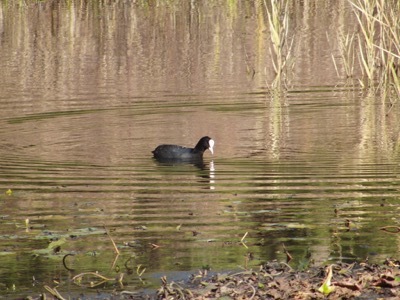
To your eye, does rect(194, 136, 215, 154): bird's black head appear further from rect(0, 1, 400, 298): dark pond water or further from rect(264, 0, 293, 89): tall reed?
rect(264, 0, 293, 89): tall reed

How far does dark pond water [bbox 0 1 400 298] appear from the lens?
8992mm

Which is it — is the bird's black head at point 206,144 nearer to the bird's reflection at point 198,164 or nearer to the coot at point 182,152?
the coot at point 182,152

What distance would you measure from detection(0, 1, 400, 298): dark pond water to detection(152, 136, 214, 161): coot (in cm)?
18

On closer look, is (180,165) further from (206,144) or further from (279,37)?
(279,37)

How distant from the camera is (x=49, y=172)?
1287cm

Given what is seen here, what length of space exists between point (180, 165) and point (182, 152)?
33cm

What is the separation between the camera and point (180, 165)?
556 inches

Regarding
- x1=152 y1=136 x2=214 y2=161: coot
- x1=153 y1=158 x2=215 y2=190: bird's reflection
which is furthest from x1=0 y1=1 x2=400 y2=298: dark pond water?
x1=152 y1=136 x2=214 y2=161: coot

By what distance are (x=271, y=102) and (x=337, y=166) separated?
5.35m

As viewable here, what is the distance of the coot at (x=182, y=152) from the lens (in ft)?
45.9

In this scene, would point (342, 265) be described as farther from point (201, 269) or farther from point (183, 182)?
point (183, 182)

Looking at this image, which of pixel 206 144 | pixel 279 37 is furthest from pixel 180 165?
pixel 279 37

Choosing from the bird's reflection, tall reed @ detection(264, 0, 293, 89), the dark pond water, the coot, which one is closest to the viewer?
the dark pond water

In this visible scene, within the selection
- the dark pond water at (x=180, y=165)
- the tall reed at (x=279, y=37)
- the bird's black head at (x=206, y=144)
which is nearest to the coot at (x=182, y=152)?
the bird's black head at (x=206, y=144)
